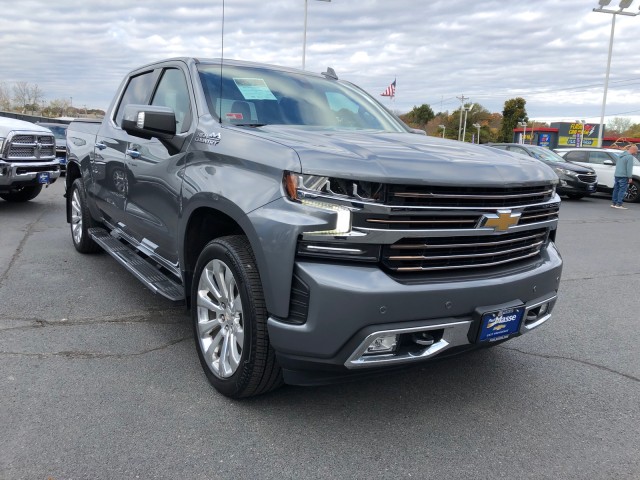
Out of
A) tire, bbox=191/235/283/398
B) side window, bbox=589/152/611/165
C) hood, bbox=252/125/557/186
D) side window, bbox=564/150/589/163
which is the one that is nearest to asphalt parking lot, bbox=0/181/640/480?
tire, bbox=191/235/283/398

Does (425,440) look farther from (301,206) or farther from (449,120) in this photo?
(449,120)

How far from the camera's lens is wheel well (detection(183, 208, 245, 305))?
3232 millimetres

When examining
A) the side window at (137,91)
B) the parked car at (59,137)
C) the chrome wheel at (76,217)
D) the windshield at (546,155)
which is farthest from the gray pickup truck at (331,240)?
the parked car at (59,137)

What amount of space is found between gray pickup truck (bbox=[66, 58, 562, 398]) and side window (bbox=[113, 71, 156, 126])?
1.10 metres

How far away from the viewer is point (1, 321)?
4.20 metres

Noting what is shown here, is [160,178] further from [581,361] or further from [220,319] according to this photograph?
[581,361]

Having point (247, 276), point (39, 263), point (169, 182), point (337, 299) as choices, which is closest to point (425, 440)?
point (337, 299)

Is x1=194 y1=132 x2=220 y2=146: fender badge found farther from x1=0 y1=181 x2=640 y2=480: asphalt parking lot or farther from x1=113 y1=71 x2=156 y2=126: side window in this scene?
x1=113 y1=71 x2=156 y2=126: side window

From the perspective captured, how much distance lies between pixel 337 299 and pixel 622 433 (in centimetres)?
179

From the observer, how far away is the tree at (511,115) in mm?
75250

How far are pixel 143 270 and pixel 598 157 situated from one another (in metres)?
17.3

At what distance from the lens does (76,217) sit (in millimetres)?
6555

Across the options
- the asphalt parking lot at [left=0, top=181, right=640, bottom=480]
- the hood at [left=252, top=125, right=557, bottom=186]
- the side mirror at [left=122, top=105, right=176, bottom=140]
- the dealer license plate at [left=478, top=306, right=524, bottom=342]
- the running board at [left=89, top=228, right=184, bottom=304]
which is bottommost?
the asphalt parking lot at [left=0, top=181, right=640, bottom=480]

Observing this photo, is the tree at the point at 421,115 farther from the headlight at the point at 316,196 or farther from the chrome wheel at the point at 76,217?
the headlight at the point at 316,196
